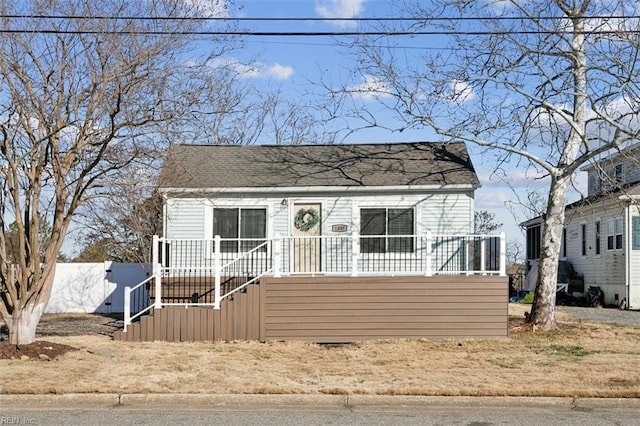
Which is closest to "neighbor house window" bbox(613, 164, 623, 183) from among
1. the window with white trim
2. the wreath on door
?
the window with white trim

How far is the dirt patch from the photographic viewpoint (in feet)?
39.9

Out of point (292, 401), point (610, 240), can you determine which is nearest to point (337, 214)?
point (292, 401)

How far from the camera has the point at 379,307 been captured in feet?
49.7

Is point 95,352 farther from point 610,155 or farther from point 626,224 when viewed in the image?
point 626,224

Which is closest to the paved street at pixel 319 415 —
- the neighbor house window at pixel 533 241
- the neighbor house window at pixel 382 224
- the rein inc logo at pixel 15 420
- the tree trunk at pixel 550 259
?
the rein inc logo at pixel 15 420

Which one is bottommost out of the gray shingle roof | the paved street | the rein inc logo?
the paved street

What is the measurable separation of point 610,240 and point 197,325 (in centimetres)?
1677

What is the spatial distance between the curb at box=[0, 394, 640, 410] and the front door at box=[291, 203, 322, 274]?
327 inches

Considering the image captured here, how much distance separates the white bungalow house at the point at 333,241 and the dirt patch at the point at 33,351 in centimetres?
261

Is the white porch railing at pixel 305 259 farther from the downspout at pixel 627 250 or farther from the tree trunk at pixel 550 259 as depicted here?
the downspout at pixel 627 250

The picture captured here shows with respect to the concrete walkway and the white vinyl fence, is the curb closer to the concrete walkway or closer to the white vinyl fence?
the concrete walkway

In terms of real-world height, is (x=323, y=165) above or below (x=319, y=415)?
above

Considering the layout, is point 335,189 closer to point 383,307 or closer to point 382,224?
point 382,224

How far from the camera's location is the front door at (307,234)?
700 inches
